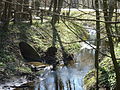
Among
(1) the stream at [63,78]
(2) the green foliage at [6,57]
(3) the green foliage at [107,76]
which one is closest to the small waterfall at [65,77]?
(1) the stream at [63,78]

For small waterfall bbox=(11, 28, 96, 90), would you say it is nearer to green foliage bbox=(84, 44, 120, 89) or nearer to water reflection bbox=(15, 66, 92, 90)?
water reflection bbox=(15, 66, 92, 90)

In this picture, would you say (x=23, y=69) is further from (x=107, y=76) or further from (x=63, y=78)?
(x=107, y=76)

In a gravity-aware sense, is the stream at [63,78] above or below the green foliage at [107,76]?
below

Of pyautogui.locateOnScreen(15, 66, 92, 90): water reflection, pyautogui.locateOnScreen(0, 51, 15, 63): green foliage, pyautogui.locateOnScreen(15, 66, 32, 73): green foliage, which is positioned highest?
pyautogui.locateOnScreen(0, 51, 15, 63): green foliage

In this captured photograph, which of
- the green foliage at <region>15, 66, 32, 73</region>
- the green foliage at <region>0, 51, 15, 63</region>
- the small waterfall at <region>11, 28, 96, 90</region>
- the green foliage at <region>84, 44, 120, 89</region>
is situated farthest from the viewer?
the green foliage at <region>0, 51, 15, 63</region>

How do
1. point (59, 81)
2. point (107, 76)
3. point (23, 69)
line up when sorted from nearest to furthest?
point (107, 76), point (59, 81), point (23, 69)

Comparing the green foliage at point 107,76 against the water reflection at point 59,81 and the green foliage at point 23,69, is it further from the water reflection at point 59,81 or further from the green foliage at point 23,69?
the green foliage at point 23,69

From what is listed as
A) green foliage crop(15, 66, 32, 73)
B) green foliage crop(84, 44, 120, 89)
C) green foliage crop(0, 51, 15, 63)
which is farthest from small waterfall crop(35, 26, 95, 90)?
green foliage crop(0, 51, 15, 63)

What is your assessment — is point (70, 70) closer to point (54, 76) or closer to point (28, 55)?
point (54, 76)

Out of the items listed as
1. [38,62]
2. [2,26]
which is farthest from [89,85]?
[2,26]

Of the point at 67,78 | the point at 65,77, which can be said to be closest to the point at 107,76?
the point at 67,78

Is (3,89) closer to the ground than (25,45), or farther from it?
closer to the ground

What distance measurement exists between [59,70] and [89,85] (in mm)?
6258

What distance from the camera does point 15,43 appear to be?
19844mm
